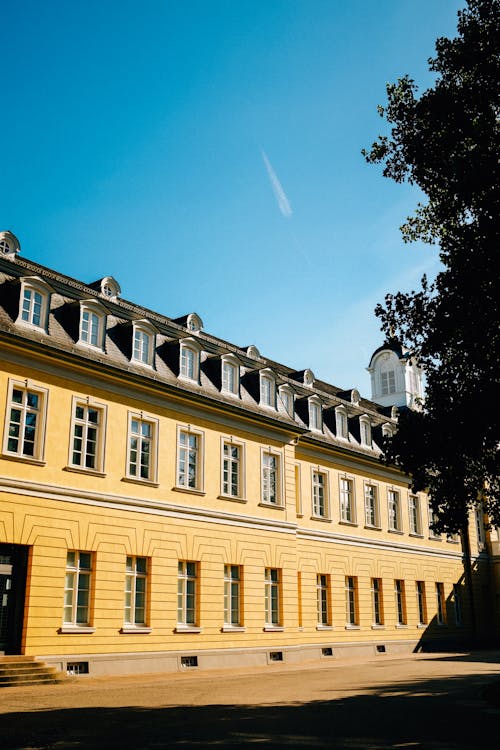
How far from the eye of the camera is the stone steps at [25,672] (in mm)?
16788

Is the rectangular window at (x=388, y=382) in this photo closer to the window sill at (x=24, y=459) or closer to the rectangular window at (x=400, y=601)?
the rectangular window at (x=400, y=601)

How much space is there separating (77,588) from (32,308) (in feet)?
25.3

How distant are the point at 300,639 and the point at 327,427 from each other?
9.38 m

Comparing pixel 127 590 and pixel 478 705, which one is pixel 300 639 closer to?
pixel 127 590

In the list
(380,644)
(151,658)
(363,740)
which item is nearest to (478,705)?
(363,740)

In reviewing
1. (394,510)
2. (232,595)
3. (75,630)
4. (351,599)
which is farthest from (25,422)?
(394,510)

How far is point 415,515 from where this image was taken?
124ft

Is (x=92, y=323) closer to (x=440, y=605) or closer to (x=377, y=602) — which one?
(x=377, y=602)

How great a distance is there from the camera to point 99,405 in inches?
848

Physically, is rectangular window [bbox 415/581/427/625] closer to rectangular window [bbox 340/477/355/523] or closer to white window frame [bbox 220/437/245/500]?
rectangular window [bbox 340/477/355/523]

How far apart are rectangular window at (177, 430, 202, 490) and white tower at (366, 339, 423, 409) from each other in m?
23.4

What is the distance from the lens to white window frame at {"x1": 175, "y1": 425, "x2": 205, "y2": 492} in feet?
77.6

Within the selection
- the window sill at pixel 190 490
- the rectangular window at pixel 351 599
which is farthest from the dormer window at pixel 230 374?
the rectangular window at pixel 351 599

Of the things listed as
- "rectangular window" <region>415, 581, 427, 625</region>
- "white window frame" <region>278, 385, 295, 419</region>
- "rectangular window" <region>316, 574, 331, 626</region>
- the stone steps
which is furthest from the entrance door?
"rectangular window" <region>415, 581, 427, 625</region>
